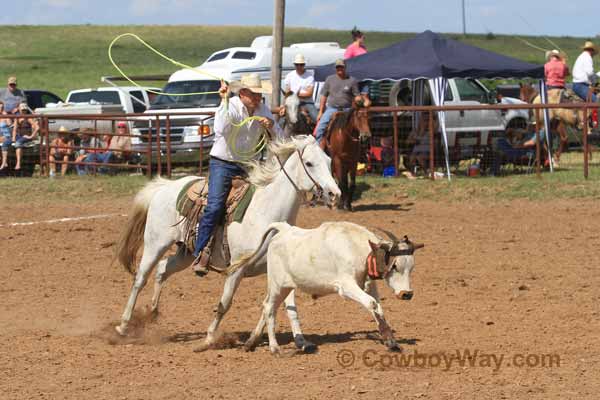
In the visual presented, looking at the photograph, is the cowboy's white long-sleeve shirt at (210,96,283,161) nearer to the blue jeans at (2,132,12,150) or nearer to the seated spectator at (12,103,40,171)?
the seated spectator at (12,103,40,171)

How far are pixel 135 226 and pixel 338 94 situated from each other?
7.79 meters

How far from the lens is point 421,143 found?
58.1 ft

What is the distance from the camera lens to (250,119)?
7918mm

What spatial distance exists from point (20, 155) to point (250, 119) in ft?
40.4

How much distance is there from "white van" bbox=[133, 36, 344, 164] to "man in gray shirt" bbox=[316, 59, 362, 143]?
1.72 meters

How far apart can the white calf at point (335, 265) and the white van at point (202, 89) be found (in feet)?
24.2

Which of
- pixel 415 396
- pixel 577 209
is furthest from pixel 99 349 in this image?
pixel 577 209

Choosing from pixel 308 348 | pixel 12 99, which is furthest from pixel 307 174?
pixel 12 99

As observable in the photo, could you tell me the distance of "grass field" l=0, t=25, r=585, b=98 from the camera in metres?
56.6

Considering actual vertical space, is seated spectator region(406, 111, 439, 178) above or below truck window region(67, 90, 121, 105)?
below

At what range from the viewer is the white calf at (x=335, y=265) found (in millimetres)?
6852

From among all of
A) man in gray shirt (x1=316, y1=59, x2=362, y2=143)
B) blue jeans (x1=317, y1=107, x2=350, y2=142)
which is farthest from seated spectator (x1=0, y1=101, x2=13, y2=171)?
blue jeans (x1=317, y1=107, x2=350, y2=142)

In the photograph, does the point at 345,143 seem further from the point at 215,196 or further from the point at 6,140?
the point at 215,196

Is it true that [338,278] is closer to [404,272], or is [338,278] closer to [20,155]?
[404,272]
